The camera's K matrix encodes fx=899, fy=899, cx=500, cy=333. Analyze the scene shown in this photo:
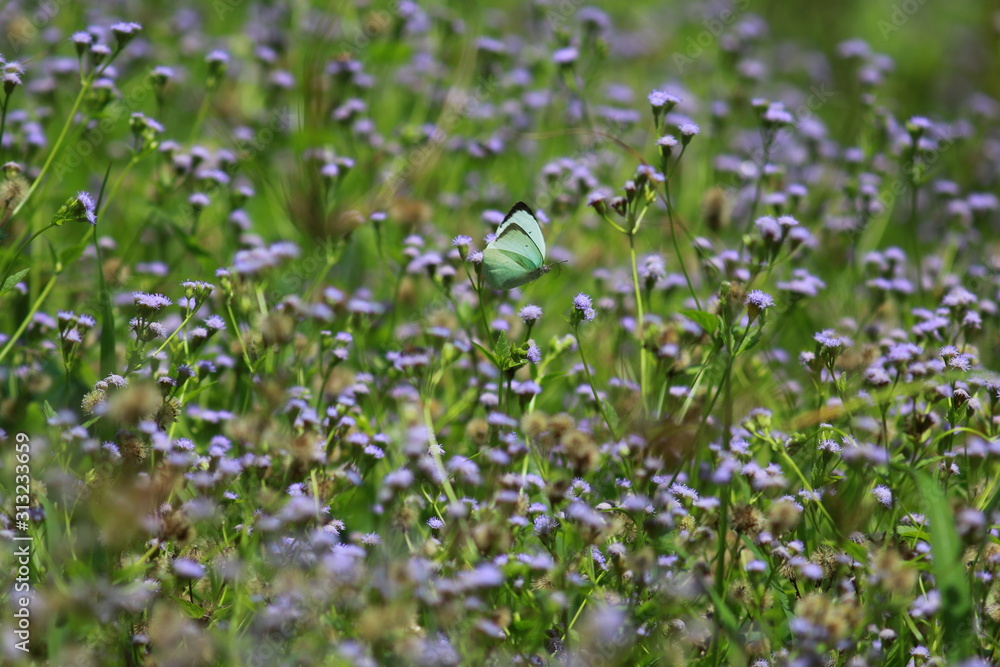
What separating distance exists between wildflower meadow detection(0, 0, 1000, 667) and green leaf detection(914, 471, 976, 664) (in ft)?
0.04

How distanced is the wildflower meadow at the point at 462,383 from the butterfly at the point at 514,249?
0.02 metres

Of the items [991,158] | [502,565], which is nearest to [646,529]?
[502,565]

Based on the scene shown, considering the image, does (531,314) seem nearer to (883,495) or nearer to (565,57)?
(883,495)

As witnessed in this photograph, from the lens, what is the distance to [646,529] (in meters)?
3.42

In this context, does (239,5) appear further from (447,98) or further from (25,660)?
(25,660)

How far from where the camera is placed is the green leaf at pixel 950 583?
2.97 meters

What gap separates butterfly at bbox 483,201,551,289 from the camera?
13.4 ft

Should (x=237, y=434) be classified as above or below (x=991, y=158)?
above

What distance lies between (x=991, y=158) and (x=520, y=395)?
6244mm

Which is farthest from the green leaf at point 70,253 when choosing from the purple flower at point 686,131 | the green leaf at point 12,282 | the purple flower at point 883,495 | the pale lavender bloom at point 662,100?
the purple flower at point 883,495

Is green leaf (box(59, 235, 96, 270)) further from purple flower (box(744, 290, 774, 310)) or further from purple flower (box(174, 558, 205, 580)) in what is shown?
purple flower (box(744, 290, 774, 310))

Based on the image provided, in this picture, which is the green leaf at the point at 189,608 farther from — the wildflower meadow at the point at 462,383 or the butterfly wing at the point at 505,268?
the butterfly wing at the point at 505,268

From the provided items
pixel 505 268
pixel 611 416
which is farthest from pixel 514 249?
pixel 611 416

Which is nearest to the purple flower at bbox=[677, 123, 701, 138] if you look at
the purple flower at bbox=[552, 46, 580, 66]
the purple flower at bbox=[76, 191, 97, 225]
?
the purple flower at bbox=[552, 46, 580, 66]
